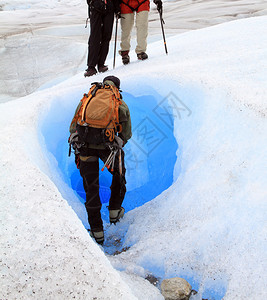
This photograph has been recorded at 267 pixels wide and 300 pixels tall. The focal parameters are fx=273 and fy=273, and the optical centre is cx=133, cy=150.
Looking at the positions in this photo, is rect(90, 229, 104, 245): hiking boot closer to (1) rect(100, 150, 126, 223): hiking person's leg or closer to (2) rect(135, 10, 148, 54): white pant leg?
(1) rect(100, 150, 126, 223): hiking person's leg

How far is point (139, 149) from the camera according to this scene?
171 inches

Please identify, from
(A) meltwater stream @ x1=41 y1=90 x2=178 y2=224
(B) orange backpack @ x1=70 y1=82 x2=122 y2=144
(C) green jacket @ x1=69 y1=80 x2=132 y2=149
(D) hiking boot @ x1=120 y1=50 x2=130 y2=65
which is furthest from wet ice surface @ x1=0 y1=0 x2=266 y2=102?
(B) orange backpack @ x1=70 y1=82 x2=122 y2=144

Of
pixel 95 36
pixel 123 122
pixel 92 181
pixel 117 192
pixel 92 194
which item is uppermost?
pixel 95 36

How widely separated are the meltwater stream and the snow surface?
1.3 inches

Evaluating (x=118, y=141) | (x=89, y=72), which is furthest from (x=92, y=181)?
(x=89, y=72)

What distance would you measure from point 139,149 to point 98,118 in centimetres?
175

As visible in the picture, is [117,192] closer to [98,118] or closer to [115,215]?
[115,215]

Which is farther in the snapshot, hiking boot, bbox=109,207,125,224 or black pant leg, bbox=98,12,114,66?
black pant leg, bbox=98,12,114,66

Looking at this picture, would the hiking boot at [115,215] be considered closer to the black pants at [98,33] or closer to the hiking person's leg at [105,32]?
the black pants at [98,33]

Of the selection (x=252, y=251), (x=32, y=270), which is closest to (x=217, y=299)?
(x=252, y=251)

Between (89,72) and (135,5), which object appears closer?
(135,5)

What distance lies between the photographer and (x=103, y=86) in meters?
2.89

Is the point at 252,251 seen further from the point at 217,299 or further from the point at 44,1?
the point at 44,1

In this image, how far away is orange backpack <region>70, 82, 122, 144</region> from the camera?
2666 millimetres
